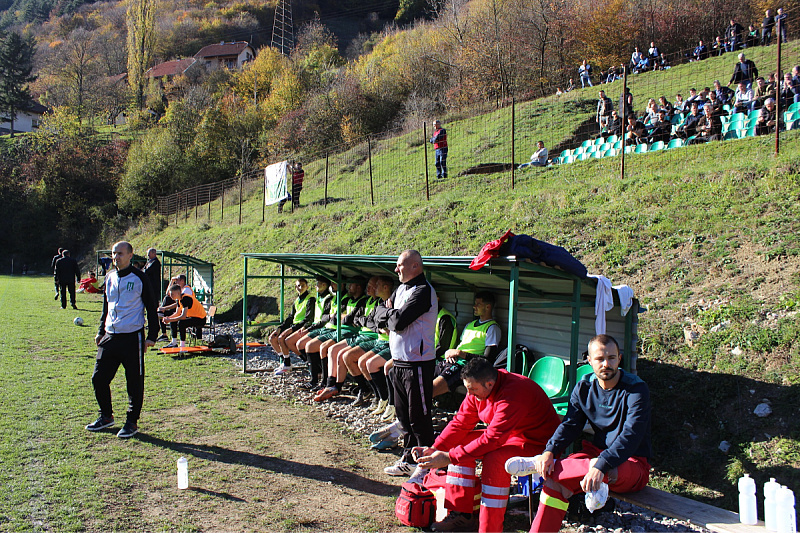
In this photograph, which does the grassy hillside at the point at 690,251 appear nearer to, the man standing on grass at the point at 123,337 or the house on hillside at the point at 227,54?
the man standing on grass at the point at 123,337

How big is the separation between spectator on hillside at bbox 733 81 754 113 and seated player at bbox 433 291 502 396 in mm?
9294

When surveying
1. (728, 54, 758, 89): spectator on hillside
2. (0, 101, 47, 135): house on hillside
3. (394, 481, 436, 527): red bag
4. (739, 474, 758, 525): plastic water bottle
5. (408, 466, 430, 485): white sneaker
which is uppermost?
(0, 101, 47, 135): house on hillside

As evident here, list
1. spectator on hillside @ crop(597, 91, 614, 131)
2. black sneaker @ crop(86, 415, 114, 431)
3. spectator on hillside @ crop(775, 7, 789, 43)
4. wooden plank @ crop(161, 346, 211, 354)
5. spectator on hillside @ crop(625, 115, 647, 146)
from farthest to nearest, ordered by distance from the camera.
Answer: spectator on hillside @ crop(597, 91, 614, 131) < spectator on hillside @ crop(625, 115, 647, 146) < wooden plank @ crop(161, 346, 211, 354) < spectator on hillside @ crop(775, 7, 789, 43) < black sneaker @ crop(86, 415, 114, 431)

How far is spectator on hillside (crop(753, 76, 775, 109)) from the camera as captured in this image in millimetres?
11453

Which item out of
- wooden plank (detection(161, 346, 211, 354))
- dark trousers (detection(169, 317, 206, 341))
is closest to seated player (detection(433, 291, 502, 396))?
wooden plank (detection(161, 346, 211, 354))

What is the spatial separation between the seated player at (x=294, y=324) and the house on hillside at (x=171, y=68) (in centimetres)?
6659

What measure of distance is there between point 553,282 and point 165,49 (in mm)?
A: 85797

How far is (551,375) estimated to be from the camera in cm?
548

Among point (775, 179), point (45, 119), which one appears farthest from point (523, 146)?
point (45, 119)

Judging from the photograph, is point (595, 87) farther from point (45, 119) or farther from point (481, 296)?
point (45, 119)

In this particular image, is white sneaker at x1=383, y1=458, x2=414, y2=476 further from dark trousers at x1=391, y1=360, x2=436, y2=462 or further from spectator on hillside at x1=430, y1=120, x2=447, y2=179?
spectator on hillside at x1=430, y1=120, x2=447, y2=179

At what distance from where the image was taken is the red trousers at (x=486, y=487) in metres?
3.52

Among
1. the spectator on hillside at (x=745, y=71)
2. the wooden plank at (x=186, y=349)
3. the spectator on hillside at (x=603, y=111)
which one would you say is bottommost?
the wooden plank at (x=186, y=349)

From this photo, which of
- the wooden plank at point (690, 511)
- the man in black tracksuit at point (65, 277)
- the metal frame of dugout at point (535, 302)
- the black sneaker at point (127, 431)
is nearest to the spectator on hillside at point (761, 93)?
the metal frame of dugout at point (535, 302)
